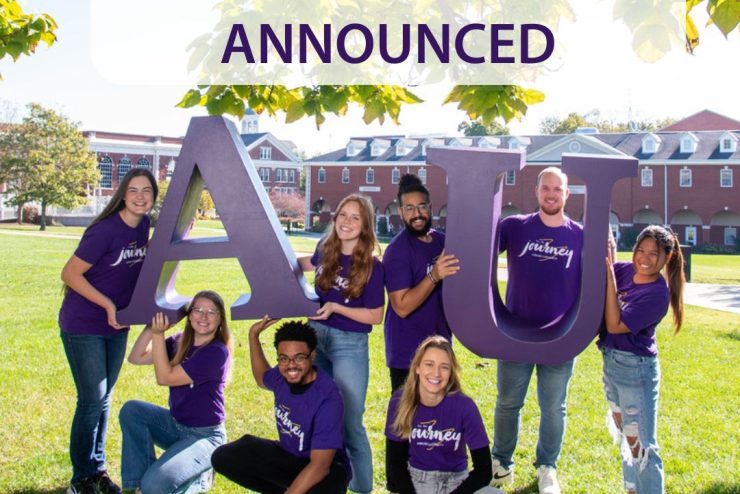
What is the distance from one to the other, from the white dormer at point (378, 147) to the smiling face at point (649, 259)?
46.3 metres

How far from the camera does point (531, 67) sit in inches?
186

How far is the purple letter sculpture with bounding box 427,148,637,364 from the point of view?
363 cm

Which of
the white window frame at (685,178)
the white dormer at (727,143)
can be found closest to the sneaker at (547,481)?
the white window frame at (685,178)

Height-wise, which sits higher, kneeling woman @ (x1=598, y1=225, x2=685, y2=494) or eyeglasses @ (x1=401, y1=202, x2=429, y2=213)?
eyeglasses @ (x1=401, y1=202, x2=429, y2=213)

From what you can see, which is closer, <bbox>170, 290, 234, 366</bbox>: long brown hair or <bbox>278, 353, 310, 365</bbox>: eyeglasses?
<bbox>278, 353, 310, 365</bbox>: eyeglasses

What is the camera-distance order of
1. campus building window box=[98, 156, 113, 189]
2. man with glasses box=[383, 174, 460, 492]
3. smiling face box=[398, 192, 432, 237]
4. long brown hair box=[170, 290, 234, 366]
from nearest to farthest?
man with glasses box=[383, 174, 460, 492] → smiling face box=[398, 192, 432, 237] → long brown hair box=[170, 290, 234, 366] → campus building window box=[98, 156, 113, 189]

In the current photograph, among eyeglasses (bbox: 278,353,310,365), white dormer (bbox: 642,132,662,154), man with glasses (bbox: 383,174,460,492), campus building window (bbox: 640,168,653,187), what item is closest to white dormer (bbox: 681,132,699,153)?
white dormer (bbox: 642,132,662,154)

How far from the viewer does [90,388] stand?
4.12 metres

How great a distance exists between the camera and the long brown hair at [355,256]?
12.5ft

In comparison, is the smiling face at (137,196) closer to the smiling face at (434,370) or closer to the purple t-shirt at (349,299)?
the purple t-shirt at (349,299)

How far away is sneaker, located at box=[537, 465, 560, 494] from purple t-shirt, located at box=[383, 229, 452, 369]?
115 cm

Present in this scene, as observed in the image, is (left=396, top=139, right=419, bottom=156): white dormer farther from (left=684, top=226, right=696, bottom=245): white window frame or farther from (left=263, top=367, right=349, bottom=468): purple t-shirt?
(left=263, top=367, right=349, bottom=468): purple t-shirt

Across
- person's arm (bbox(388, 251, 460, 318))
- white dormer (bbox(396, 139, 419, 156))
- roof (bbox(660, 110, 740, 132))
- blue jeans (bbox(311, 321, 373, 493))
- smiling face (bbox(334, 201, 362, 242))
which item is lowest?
blue jeans (bbox(311, 321, 373, 493))

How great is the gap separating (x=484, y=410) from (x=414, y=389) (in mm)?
2975
